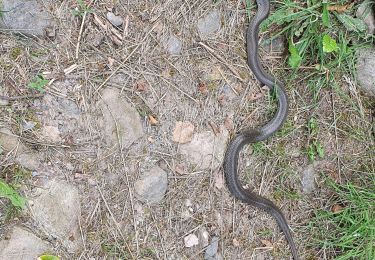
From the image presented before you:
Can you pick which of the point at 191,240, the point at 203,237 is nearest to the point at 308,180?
the point at 203,237

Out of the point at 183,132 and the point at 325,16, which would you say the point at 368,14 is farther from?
the point at 183,132

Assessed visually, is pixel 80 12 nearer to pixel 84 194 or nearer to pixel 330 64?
pixel 84 194

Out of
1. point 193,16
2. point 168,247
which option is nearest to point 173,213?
point 168,247

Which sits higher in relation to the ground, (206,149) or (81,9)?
(81,9)

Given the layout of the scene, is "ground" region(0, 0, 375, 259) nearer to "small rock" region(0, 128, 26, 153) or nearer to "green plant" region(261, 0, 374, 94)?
"small rock" region(0, 128, 26, 153)

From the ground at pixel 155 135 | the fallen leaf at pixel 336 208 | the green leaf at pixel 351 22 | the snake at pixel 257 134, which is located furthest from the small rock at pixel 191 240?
the green leaf at pixel 351 22

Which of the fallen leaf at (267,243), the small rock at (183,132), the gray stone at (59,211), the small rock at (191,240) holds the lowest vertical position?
the fallen leaf at (267,243)

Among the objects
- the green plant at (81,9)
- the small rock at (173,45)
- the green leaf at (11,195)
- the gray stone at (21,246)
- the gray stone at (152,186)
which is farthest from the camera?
the small rock at (173,45)

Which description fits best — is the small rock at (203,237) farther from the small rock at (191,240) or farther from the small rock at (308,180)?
the small rock at (308,180)
